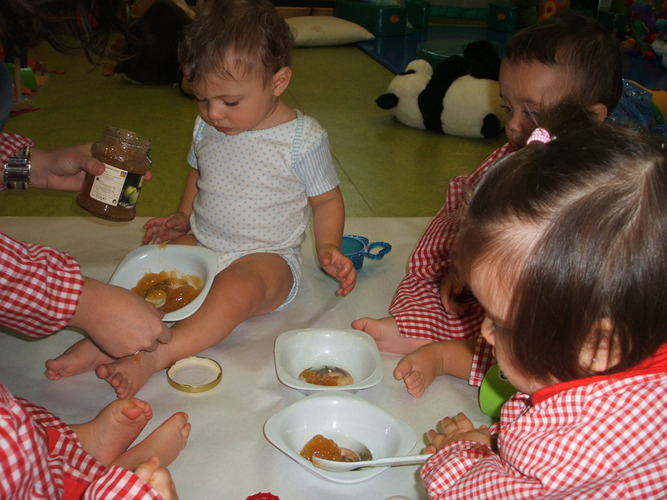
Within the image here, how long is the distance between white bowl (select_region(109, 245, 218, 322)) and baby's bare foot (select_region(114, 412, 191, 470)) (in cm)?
30

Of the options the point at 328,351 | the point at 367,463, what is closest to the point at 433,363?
the point at 328,351

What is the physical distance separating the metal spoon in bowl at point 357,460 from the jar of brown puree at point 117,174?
483mm

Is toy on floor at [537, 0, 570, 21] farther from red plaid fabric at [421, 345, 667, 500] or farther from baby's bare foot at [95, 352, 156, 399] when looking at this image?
red plaid fabric at [421, 345, 667, 500]

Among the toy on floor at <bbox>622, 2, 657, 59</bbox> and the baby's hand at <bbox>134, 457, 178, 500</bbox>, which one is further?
the toy on floor at <bbox>622, 2, 657, 59</bbox>

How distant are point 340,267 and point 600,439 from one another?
62cm

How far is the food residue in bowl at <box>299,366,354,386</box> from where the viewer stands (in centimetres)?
94

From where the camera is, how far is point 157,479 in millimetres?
583

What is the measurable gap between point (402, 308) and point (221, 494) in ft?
1.52

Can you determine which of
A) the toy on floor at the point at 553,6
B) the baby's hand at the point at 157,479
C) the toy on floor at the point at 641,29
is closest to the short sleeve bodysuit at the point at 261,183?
the baby's hand at the point at 157,479

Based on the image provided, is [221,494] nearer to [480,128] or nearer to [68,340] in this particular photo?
[68,340]

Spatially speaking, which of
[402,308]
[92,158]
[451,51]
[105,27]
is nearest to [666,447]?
[402,308]

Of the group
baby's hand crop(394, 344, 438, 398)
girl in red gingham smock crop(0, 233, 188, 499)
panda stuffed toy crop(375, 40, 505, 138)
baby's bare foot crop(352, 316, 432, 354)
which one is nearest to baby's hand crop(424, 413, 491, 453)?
baby's hand crop(394, 344, 438, 398)

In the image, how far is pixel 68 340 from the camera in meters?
1.05

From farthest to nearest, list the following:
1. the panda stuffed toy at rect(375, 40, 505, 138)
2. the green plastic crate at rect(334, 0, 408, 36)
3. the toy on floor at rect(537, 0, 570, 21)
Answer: the green plastic crate at rect(334, 0, 408, 36)
the toy on floor at rect(537, 0, 570, 21)
the panda stuffed toy at rect(375, 40, 505, 138)
